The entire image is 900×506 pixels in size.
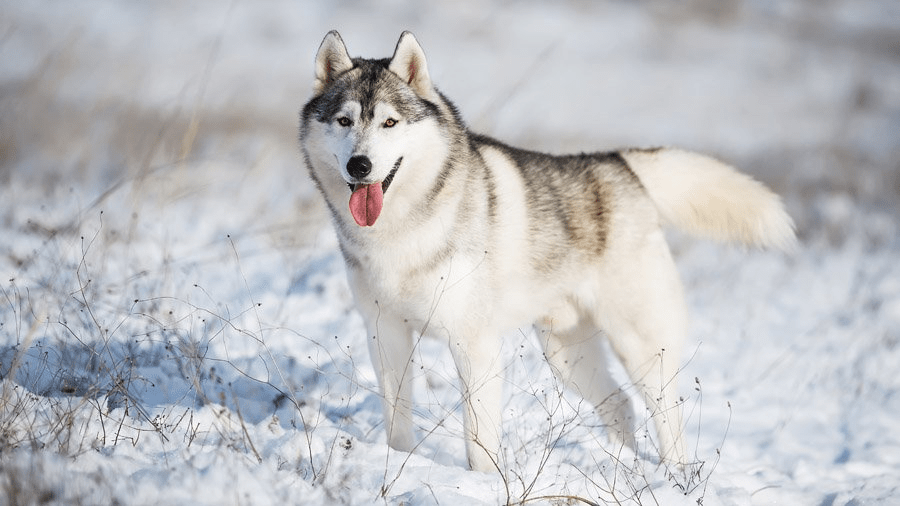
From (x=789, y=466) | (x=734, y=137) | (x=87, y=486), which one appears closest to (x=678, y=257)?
(x=789, y=466)

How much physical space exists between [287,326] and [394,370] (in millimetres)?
1688

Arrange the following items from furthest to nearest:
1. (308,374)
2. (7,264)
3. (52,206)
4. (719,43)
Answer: (719,43) → (52,206) → (7,264) → (308,374)

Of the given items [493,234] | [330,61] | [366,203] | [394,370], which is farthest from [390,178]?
[394,370]

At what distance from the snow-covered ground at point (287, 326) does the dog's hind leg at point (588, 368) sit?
16 cm

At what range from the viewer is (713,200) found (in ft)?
13.2

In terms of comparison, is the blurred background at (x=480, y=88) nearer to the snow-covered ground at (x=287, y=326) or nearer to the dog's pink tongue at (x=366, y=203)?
the snow-covered ground at (x=287, y=326)

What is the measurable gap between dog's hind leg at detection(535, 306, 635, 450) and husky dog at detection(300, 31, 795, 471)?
0.4 inches

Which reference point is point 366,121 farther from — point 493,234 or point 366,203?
point 493,234

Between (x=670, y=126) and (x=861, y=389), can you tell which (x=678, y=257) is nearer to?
(x=861, y=389)

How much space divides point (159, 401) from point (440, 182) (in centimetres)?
178

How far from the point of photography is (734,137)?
16000mm

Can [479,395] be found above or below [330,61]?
below

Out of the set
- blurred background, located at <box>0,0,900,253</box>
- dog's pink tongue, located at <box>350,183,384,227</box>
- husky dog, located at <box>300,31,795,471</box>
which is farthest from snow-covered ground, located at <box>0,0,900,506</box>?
dog's pink tongue, located at <box>350,183,384,227</box>

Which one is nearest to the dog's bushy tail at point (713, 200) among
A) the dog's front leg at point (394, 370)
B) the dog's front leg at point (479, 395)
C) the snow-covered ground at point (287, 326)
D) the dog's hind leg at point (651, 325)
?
the dog's hind leg at point (651, 325)
